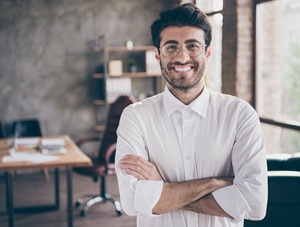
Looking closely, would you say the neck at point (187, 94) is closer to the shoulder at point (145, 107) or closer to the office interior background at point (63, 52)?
the shoulder at point (145, 107)

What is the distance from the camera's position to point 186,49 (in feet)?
6.22

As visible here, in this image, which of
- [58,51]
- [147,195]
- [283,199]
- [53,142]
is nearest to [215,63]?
[58,51]

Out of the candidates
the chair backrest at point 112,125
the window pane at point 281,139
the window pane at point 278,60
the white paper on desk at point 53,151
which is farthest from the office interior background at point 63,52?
the white paper on desk at point 53,151

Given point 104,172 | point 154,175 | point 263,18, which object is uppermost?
point 263,18

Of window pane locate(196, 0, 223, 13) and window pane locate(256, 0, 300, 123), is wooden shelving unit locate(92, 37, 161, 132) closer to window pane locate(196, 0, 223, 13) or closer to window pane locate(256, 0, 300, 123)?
window pane locate(196, 0, 223, 13)

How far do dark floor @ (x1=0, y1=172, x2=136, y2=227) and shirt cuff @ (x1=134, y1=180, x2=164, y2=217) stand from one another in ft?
10.4

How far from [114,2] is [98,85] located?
Answer: 1413mm

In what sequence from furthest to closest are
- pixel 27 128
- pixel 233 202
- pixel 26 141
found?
1. pixel 27 128
2. pixel 26 141
3. pixel 233 202

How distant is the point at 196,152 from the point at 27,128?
5.43 meters

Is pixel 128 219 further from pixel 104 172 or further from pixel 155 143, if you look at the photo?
pixel 155 143

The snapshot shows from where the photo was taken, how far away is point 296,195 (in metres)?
2.56

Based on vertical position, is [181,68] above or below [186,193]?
above

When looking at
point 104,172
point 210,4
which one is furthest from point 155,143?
point 210,4

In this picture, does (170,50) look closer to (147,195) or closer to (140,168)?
(140,168)
